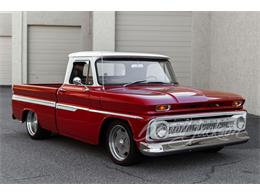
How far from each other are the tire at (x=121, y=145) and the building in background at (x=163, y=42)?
20.9ft

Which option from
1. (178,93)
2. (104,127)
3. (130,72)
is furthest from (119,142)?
(130,72)

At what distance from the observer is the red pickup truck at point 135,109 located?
5.54 m

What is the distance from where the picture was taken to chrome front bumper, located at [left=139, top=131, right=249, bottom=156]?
545 centimetres

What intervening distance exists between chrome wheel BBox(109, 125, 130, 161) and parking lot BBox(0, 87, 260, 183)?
0.19 meters

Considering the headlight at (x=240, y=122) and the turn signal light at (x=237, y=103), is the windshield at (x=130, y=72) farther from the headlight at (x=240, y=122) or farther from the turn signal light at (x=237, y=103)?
the headlight at (x=240, y=122)

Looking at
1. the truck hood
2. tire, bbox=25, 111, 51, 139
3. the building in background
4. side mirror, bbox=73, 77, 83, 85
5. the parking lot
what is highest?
the building in background

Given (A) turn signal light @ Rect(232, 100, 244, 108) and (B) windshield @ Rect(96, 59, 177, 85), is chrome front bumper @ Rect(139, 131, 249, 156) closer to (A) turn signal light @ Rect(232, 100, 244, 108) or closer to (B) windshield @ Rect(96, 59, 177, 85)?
(A) turn signal light @ Rect(232, 100, 244, 108)

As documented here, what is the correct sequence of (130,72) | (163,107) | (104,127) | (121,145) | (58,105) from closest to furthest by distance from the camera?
1. (163,107)
2. (121,145)
3. (104,127)
4. (130,72)
5. (58,105)

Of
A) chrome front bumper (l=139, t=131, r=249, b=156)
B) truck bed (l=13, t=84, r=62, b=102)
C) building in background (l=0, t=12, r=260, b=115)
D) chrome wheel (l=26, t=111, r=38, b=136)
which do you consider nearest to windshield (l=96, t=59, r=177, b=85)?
truck bed (l=13, t=84, r=62, b=102)

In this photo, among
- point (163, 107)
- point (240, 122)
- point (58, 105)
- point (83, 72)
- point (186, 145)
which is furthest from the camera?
point (58, 105)

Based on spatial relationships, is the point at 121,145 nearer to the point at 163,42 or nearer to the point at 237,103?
the point at 237,103

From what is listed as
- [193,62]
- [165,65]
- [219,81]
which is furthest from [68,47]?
[165,65]

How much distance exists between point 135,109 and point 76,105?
1.56 m

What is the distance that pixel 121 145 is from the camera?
6.11 meters
